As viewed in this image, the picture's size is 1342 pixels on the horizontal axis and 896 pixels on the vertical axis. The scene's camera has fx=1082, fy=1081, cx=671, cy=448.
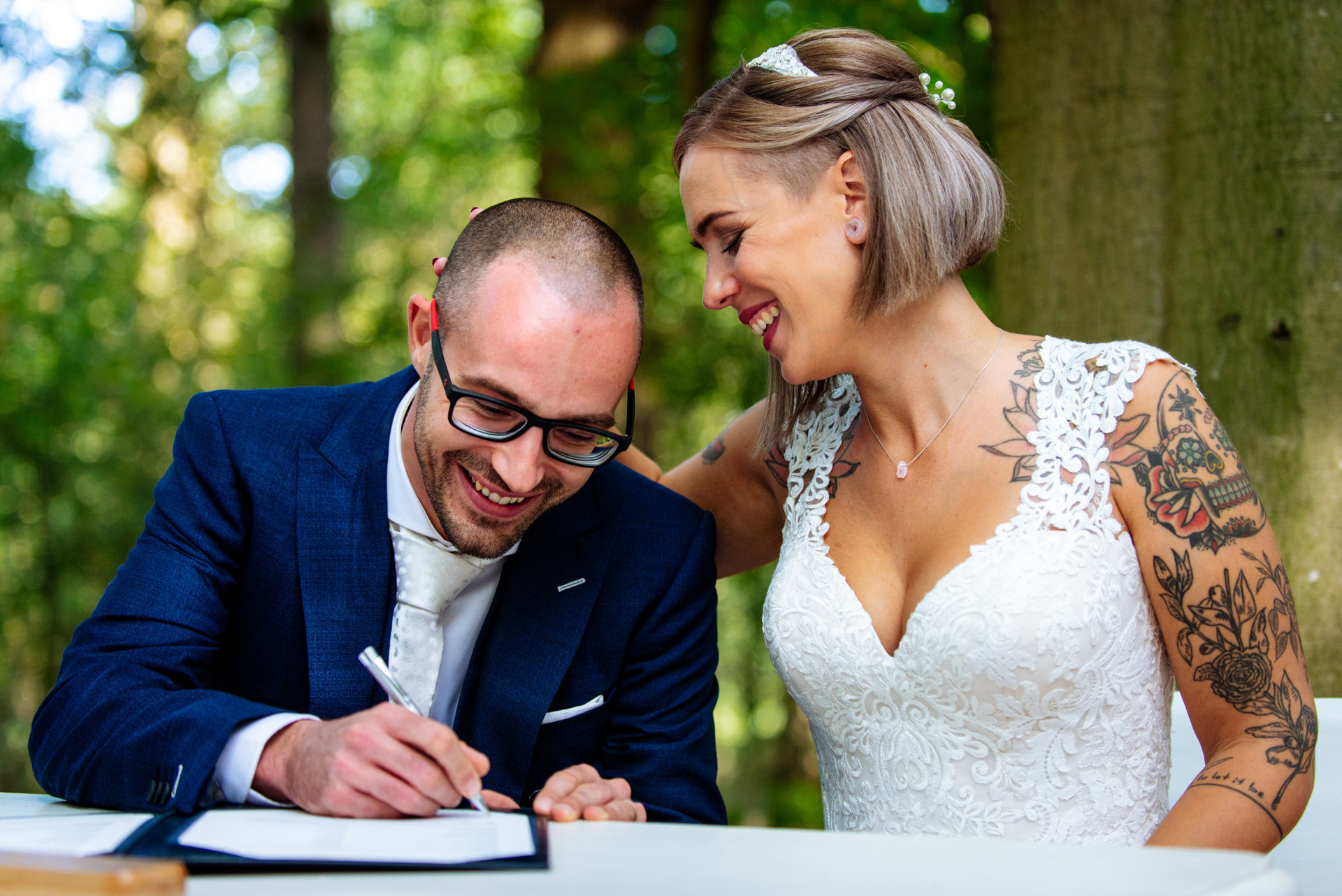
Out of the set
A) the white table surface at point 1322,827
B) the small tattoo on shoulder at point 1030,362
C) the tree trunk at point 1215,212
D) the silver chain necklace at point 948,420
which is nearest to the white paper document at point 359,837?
the silver chain necklace at point 948,420

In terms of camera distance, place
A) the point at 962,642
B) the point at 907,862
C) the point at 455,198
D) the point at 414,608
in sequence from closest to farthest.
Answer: the point at 907,862 < the point at 962,642 < the point at 414,608 < the point at 455,198

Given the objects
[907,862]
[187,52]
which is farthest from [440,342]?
[187,52]

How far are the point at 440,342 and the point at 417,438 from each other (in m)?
0.24

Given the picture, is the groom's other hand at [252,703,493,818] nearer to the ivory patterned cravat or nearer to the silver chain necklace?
the ivory patterned cravat

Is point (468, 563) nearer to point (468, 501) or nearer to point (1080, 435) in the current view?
point (468, 501)

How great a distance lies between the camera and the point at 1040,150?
3.35 metres

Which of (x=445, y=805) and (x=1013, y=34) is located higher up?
(x=1013, y=34)

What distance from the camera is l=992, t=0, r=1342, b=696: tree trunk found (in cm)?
292

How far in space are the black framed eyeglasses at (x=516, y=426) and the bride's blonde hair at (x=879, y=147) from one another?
2.17 feet

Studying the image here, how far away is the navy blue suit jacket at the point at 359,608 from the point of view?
86.5 inches

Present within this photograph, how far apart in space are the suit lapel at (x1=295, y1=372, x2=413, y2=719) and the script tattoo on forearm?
1662mm

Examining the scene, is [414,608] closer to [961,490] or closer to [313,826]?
[313,826]

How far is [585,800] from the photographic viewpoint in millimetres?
1900

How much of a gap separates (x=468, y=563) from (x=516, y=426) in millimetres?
388
